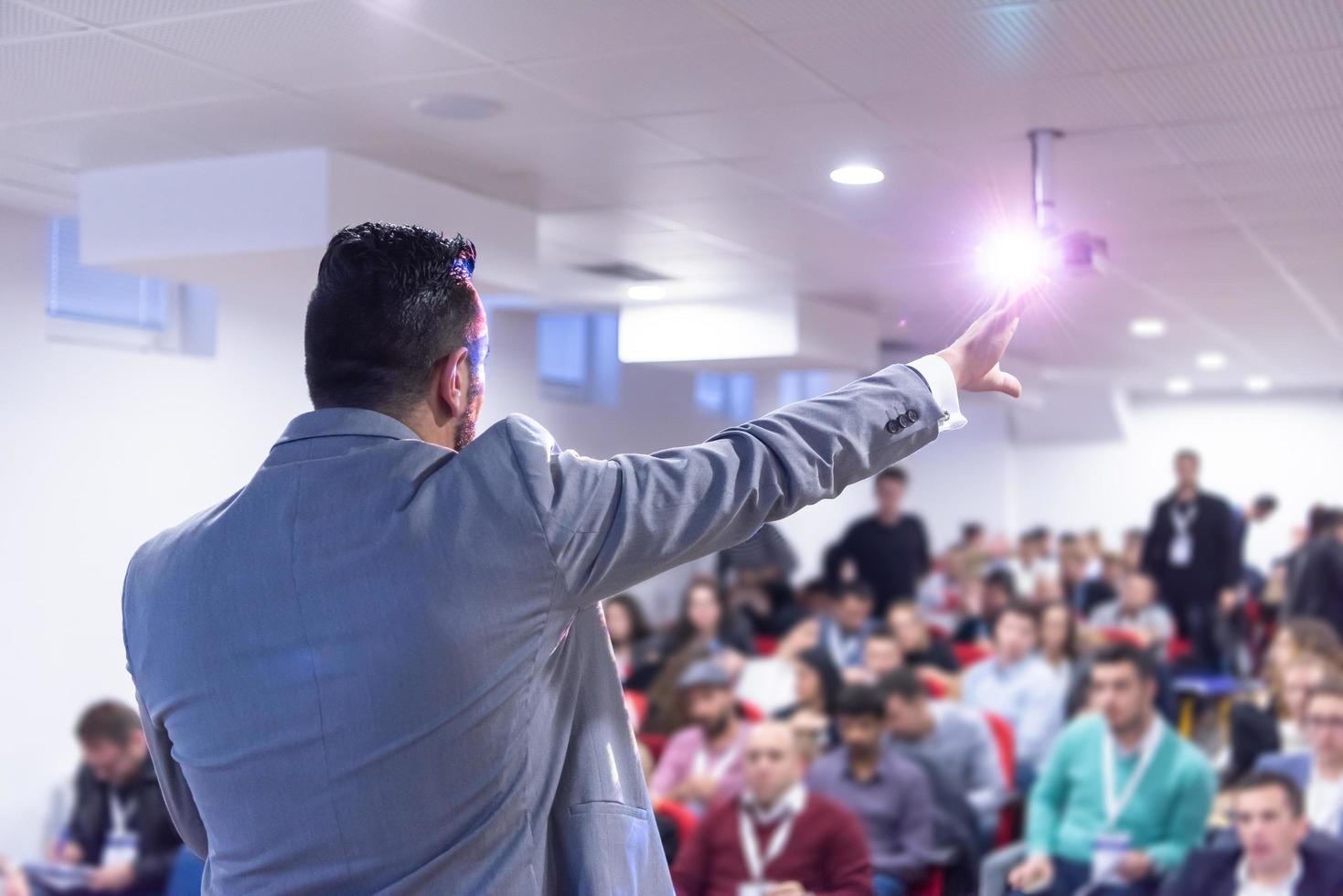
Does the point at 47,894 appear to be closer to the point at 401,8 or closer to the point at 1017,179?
the point at 401,8

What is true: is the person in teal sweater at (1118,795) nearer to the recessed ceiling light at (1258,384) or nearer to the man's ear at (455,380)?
the man's ear at (455,380)

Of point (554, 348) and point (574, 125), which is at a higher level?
point (574, 125)

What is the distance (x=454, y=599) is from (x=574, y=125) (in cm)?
229

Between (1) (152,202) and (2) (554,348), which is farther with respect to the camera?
(1) (152,202)

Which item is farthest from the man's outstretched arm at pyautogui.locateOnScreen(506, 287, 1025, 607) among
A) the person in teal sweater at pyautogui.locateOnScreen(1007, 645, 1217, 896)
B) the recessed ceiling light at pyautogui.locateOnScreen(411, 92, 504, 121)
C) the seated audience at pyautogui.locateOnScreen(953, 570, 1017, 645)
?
the seated audience at pyautogui.locateOnScreen(953, 570, 1017, 645)

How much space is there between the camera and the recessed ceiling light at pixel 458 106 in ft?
9.70

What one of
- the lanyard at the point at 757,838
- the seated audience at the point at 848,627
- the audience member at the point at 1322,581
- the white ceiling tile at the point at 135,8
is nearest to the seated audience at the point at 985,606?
the seated audience at the point at 848,627

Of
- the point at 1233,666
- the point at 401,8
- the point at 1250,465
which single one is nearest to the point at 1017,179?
the point at 401,8

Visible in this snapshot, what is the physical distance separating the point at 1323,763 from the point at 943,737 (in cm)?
Result: 121

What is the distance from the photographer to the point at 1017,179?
304cm

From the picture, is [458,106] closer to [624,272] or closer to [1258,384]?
[624,272]

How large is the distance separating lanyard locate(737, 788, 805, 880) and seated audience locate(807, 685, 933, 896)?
0.23m

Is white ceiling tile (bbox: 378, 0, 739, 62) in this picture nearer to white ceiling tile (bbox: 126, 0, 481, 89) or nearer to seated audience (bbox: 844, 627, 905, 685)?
white ceiling tile (bbox: 126, 0, 481, 89)

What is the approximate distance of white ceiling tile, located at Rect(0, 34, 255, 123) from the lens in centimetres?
260
